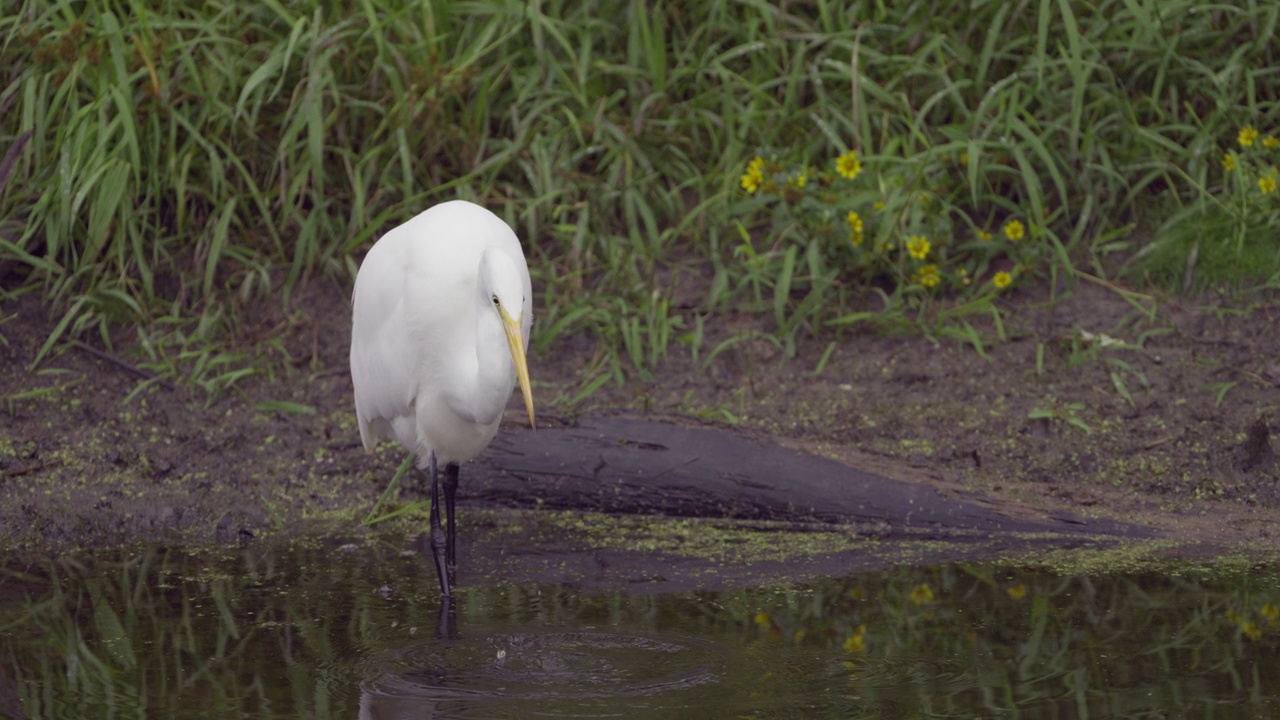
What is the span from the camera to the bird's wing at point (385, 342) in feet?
12.5

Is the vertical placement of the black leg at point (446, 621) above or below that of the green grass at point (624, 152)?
below

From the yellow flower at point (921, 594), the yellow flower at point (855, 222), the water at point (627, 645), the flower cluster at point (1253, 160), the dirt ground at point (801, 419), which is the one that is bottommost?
the water at point (627, 645)

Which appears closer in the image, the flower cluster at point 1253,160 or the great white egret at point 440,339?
the great white egret at point 440,339

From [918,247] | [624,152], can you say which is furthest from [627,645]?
[624,152]

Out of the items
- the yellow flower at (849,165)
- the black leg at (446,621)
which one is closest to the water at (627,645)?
the black leg at (446,621)

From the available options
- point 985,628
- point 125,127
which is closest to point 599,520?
point 985,628

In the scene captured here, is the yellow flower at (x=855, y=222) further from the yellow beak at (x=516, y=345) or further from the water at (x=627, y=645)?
the yellow beak at (x=516, y=345)

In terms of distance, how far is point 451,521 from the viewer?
391 centimetres

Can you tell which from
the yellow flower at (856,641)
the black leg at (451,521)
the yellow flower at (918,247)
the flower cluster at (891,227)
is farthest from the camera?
the flower cluster at (891,227)

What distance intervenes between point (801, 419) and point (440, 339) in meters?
1.47

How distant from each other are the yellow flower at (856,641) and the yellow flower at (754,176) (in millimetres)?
2224

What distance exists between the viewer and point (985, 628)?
3219 millimetres

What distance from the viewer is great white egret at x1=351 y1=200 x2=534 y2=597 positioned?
11.6 ft

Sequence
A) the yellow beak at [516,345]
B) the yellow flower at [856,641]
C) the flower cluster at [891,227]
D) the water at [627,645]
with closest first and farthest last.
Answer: the water at [627,645] → the yellow flower at [856,641] → the yellow beak at [516,345] → the flower cluster at [891,227]
